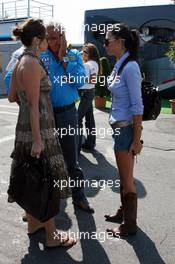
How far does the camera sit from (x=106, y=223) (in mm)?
4082

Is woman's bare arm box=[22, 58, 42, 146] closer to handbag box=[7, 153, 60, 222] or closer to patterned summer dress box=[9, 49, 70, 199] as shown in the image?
patterned summer dress box=[9, 49, 70, 199]

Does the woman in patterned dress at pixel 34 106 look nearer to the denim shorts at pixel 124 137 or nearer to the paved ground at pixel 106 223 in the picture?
the paved ground at pixel 106 223

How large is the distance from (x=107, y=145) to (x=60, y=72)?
383 centimetres

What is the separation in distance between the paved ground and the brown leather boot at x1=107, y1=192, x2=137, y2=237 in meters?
0.10

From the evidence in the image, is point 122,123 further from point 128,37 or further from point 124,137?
point 128,37

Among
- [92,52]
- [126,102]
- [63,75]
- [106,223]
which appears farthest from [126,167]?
[92,52]

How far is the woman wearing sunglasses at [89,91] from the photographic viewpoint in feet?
22.2

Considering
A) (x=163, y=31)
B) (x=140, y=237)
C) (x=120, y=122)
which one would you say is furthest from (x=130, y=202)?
(x=163, y=31)

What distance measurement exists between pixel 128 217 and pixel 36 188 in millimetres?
1002

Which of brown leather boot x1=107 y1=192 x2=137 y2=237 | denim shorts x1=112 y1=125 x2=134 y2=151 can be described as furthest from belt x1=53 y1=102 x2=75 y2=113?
brown leather boot x1=107 y1=192 x2=137 y2=237

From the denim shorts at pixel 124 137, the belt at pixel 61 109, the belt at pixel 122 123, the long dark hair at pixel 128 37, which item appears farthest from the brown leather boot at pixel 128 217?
the long dark hair at pixel 128 37

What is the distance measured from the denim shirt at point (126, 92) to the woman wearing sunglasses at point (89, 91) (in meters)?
3.12

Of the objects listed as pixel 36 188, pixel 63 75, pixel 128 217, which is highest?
pixel 63 75

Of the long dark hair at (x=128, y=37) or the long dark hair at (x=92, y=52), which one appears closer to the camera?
the long dark hair at (x=128, y=37)
